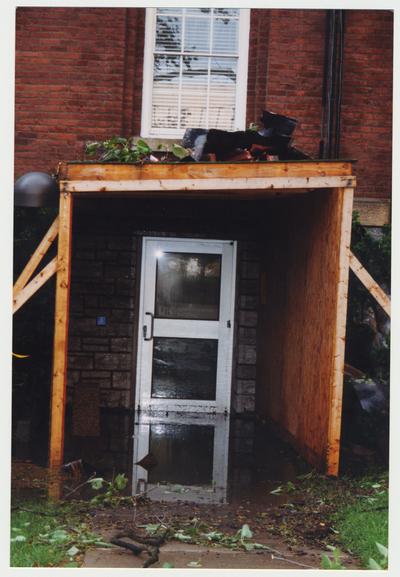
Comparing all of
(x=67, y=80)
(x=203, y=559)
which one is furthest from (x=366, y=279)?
(x=67, y=80)

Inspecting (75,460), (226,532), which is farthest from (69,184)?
(226,532)

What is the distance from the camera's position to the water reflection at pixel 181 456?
18.6 ft

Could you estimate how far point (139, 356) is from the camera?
9.06m

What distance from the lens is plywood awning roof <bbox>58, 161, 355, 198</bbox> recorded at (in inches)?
225

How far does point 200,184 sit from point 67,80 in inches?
148

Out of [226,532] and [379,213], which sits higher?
[379,213]

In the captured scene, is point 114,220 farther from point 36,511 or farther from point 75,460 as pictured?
point 36,511

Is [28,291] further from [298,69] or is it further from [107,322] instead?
[298,69]

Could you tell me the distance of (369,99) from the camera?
8.58 m

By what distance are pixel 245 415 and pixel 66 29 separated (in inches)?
221

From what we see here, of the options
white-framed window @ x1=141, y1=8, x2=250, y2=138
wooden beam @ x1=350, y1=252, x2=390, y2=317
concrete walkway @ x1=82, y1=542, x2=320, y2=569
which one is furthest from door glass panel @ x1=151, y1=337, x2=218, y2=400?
concrete walkway @ x1=82, y1=542, x2=320, y2=569

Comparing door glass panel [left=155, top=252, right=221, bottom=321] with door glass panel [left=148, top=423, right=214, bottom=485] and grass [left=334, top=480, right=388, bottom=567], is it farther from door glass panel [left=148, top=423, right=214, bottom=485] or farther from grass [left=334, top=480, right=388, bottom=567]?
grass [left=334, top=480, right=388, bottom=567]

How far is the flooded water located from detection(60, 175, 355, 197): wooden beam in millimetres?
2579

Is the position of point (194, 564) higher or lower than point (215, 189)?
lower
